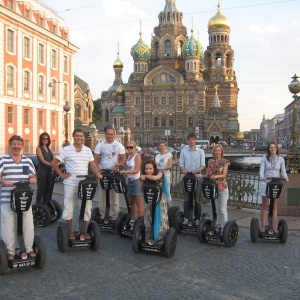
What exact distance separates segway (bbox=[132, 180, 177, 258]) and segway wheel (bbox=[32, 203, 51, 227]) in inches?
115

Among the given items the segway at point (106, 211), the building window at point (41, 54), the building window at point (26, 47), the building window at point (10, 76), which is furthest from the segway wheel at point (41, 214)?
the building window at point (41, 54)

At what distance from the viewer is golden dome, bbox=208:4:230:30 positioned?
8600 cm

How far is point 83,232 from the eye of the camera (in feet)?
24.0

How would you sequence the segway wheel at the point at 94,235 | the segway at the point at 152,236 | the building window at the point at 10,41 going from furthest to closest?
1. the building window at the point at 10,41
2. the segway wheel at the point at 94,235
3. the segway at the point at 152,236

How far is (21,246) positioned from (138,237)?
6.27ft

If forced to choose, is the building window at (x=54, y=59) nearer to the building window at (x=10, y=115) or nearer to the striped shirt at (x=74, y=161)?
the building window at (x=10, y=115)

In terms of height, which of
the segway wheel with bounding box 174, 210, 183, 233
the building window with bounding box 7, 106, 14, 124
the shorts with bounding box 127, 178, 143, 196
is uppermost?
the building window with bounding box 7, 106, 14, 124

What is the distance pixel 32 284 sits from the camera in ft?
18.5

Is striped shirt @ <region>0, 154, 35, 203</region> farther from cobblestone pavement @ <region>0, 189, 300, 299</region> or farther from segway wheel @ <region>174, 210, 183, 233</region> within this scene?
segway wheel @ <region>174, 210, 183, 233</region>

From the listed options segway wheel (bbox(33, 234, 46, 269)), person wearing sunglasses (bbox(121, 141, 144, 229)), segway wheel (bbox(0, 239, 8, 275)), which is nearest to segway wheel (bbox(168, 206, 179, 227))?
person wearing sunglasses (bbox(121, 141, 144, 229))

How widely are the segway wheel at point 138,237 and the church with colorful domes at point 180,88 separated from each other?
74.2 m

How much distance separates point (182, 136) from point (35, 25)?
55435mm

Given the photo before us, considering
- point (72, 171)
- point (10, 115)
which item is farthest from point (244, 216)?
point (10, 115)

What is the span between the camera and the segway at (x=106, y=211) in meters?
8.30
